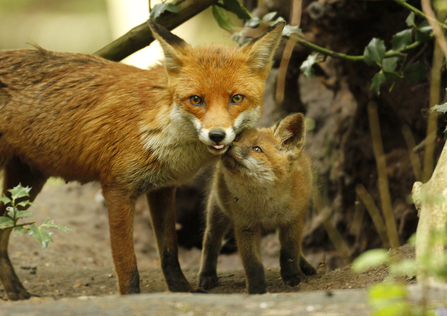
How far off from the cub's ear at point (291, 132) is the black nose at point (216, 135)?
1.26 metres

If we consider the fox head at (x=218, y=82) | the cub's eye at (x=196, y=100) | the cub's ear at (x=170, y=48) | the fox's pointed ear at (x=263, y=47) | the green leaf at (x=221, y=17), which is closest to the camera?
the fox head at (x=218, y=82)

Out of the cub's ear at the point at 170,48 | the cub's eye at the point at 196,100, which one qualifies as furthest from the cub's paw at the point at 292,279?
the cub's ear at the point at 170,48

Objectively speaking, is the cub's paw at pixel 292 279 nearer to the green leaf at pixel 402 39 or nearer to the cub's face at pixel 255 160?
the cub's face at pixel 255 160

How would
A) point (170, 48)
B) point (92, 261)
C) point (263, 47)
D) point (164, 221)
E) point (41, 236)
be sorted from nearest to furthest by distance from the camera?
point (41, 236) < point (170, 48) < point (263, 47) < point (164, 221) < point (92, 261)

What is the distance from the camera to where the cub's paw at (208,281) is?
520 cm

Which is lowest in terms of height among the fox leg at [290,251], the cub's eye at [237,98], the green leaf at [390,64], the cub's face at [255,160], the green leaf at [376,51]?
the fox leg at [290,251]

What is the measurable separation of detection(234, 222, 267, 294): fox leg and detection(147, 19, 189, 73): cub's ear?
5.63 ft

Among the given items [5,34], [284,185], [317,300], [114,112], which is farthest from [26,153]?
[5,34]

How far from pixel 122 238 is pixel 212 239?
4.84 feet

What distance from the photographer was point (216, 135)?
11.7 ft

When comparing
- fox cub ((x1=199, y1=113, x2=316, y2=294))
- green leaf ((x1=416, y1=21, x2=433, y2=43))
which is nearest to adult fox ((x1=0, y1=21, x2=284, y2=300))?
fox cub ((x1=199, y1=113, x2=316, y2=294))

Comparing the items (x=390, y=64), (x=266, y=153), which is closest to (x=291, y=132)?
Answer: (x=266, y=153)

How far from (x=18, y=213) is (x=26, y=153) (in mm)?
1186

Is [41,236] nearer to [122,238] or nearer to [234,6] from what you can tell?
[122,238]
